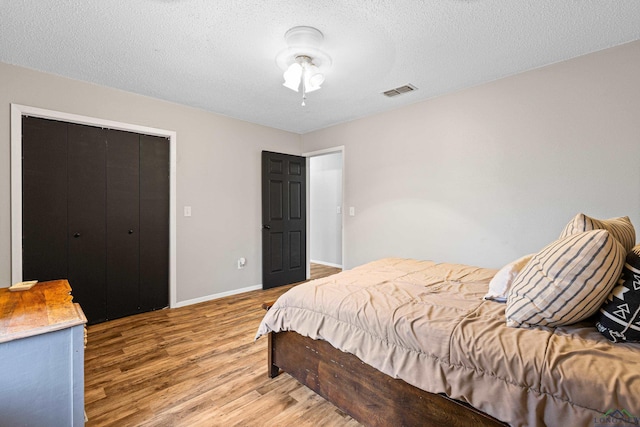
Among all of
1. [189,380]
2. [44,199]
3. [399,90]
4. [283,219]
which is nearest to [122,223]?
[44,199]

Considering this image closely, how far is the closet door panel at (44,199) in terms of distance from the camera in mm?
2543

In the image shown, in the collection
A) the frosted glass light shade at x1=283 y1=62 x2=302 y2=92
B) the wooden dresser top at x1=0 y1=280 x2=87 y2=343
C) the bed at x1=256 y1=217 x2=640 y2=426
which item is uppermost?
the frosted glass light shade at x1=283 y1=62 x2=302 y2=92

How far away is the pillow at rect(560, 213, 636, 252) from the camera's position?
4.28 feet

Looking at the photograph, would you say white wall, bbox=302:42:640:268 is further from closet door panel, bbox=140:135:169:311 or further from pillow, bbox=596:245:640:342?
closet door panel, bbox=140:135:169:311

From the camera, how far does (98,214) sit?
292 centimetres

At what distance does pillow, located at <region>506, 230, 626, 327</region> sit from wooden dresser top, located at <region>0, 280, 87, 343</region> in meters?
1.89

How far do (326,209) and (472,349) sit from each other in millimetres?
5005

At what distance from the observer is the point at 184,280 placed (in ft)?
11.4

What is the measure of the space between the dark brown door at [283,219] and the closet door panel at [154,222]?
1.32 metres

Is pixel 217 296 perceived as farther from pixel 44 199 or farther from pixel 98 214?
pixel 44 199

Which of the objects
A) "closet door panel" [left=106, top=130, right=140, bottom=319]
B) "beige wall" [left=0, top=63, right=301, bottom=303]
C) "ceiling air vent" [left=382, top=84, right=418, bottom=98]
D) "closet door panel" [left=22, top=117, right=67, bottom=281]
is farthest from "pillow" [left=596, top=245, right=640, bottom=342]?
"closet door panel" [left=22, top=117, right=67, bottom=281]

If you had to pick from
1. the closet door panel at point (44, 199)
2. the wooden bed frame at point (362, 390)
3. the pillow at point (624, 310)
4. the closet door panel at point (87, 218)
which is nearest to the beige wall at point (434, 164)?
the closet door panel at point (44, 199)

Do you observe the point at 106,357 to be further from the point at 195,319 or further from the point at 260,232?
the point at 260,232

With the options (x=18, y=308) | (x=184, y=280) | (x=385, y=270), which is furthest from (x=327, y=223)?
(x=18, y=308)
